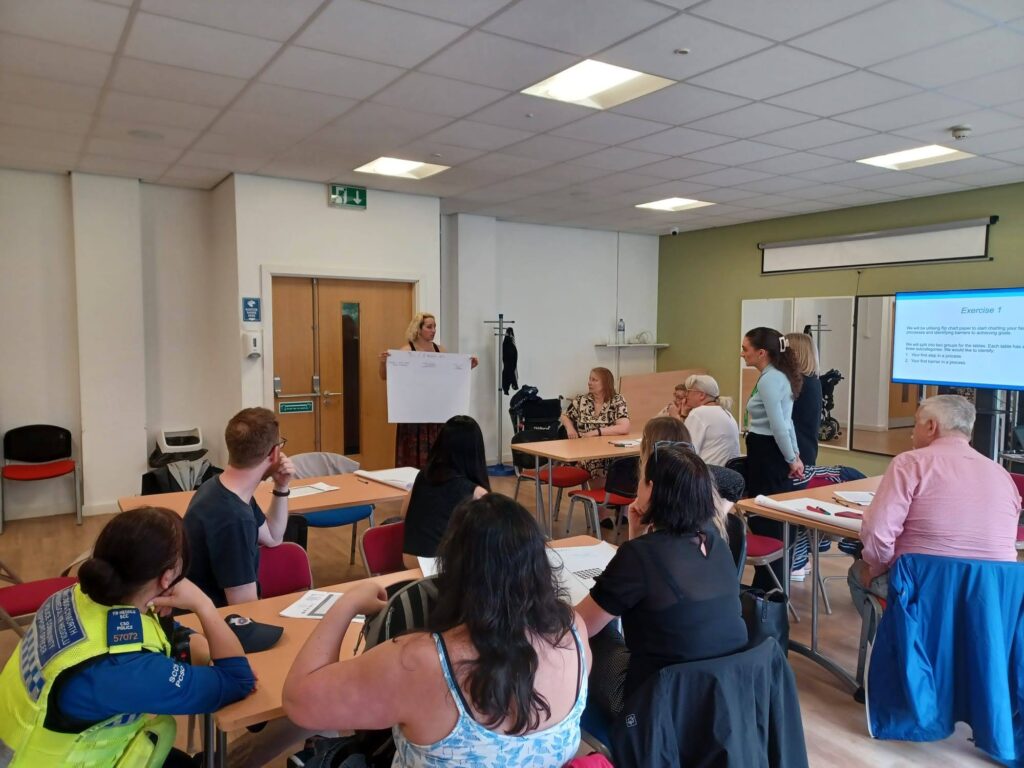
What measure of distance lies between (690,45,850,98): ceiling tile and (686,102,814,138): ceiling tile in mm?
262

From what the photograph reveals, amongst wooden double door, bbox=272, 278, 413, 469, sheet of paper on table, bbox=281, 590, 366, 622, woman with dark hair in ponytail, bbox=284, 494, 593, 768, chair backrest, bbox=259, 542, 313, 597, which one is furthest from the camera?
wooden double door, bbox=272, 278, 413, 469

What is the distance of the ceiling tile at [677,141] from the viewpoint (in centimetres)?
475

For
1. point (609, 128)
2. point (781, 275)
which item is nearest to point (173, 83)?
point (609, 128)

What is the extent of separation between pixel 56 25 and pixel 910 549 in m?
4.16

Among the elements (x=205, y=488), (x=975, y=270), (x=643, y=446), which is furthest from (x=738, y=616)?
(x=975, y=270)

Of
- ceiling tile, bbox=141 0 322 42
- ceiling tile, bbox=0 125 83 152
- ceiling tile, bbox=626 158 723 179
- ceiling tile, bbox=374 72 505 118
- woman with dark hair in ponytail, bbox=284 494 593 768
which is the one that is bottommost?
woman with dark hair in ponytail, bbox=284 494 593 768

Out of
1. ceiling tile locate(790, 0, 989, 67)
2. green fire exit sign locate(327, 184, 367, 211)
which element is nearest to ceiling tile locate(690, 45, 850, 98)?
ceiling tile locate(790, 0, 989, 67)

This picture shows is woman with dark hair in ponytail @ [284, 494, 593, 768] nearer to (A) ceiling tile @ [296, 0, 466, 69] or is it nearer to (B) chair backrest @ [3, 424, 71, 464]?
(A) ceiling tile @ [296, 0, 466, 69]

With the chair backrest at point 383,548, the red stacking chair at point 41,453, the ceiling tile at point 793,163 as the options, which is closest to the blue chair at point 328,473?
the chair backrest at point 383,548

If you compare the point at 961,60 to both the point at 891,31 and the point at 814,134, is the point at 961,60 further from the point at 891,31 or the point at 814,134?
the point at 814,134

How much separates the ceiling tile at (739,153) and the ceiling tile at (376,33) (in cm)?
255

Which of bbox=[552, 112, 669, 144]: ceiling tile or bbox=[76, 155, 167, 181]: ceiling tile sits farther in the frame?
bbox=[76, 155, 167, 181]: ceiling tile

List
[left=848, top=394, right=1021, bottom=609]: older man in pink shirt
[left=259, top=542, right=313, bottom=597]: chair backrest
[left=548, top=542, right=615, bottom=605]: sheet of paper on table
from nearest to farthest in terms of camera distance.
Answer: [left=548, top=542, right=615, bottom=605]: sheet of paper on table, [left=848, top=394, right=1021, bottom=609]: older man in pink shirt, [left=259, top=542, right=313, bottom=597]: chair backrest

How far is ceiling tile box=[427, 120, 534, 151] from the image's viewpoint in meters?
4.61
